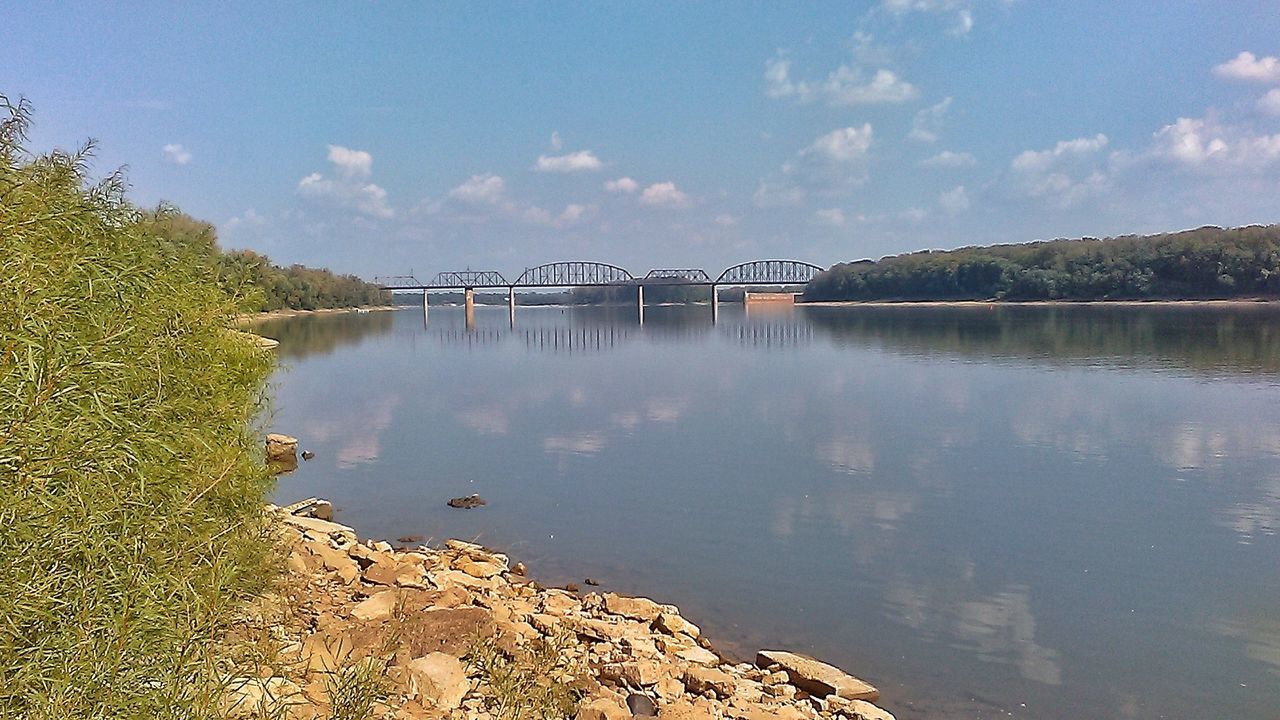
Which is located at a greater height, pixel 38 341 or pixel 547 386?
pixel 38 341

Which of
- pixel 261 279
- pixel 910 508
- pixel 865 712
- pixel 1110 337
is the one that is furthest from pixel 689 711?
pixel 1110 337

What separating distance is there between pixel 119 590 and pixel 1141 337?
208 feet

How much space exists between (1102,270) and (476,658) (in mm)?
121106

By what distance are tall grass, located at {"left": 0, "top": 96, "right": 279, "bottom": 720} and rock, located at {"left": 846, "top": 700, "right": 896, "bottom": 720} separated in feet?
16.9

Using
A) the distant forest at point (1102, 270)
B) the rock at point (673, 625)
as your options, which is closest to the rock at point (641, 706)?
the rock at point (673, 625)

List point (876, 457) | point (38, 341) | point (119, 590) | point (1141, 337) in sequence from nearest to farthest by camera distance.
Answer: point (38, 341), point (119, 590), point (876, 457), point (1141, 337)

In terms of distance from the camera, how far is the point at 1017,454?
20.9 meters

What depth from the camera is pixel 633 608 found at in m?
10.0

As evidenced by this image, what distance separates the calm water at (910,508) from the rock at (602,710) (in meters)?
3.63

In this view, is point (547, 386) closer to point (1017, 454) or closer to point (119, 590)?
point (1017, 454)

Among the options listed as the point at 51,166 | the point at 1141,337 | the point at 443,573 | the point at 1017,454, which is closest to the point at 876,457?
the point at 1017,454

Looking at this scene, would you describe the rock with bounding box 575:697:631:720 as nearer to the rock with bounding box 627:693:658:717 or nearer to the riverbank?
the rock with bounding box 627:693:658:717

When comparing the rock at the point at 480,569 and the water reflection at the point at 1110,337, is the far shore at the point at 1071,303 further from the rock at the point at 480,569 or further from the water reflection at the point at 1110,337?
the rock at the point at 480,569

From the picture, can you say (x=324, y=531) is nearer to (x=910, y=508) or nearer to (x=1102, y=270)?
(x=910, y=508)
